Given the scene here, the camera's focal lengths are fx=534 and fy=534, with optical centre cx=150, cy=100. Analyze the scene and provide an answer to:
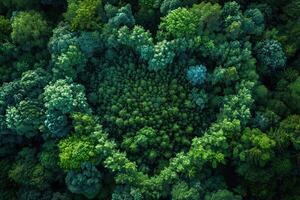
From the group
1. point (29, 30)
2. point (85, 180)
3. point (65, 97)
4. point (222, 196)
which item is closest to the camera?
point (222, 196)

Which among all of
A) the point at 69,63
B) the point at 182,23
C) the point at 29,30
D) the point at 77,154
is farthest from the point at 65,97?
the point at 182,23

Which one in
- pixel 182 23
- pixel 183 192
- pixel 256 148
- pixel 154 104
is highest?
pixel 182 23

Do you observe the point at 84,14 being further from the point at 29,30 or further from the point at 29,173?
the point at 29,173

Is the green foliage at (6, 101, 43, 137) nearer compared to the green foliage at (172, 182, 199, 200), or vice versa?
the green foliage at (172, 182, 199, 200)

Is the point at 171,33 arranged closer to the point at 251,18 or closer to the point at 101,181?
the point at 251,18

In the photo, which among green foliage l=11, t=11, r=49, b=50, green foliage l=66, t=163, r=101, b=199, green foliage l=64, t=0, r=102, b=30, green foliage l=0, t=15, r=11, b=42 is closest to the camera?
green foliage l=66, t=163, r=101, b=199

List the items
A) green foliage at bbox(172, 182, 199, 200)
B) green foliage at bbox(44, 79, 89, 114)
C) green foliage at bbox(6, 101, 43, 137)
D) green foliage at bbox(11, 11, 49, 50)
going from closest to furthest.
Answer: green foliage at bbox(172, 182, 199, 200), green foliage at bbox(44, 79, 89, 114), green foliage at bbox(6, 101, 43, 137), green foliage at bbox(11, 11, 49, 50)

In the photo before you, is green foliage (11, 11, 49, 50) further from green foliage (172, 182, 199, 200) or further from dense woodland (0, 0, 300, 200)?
green foliage (172, 182, 199, 200)

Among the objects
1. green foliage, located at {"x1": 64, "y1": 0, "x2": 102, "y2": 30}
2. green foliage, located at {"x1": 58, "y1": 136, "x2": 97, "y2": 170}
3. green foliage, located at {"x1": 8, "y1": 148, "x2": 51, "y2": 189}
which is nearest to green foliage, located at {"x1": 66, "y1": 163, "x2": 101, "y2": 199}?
green foliage, located at {"x1": 58, "y1": 136, "x2": 97, "y2": 170}

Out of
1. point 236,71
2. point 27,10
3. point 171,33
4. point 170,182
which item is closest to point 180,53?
point 171,33

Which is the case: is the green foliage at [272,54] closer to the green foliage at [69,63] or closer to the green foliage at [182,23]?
the green foliage at [182,23]
